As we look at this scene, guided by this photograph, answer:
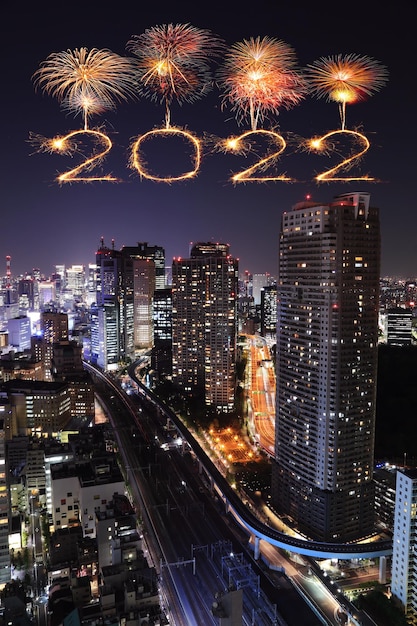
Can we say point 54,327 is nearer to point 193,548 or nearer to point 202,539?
point 202,539

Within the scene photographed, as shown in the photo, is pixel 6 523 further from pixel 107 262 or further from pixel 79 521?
pixel 107 262

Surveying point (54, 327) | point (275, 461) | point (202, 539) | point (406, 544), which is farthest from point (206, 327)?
point (406, 544)

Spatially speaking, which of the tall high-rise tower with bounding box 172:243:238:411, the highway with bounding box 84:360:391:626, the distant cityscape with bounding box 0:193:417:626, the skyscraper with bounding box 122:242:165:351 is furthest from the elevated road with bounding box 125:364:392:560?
the skyscraper with bounding box 122:242:165:351

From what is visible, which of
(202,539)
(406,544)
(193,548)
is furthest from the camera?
(202,539)

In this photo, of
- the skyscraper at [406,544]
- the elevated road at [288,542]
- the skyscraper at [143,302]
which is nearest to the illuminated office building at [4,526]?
the elevated road at [288,542]

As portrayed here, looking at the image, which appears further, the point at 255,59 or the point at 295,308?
the point at 295,308

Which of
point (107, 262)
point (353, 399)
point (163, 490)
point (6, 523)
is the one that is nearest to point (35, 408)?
point (163, 490)
